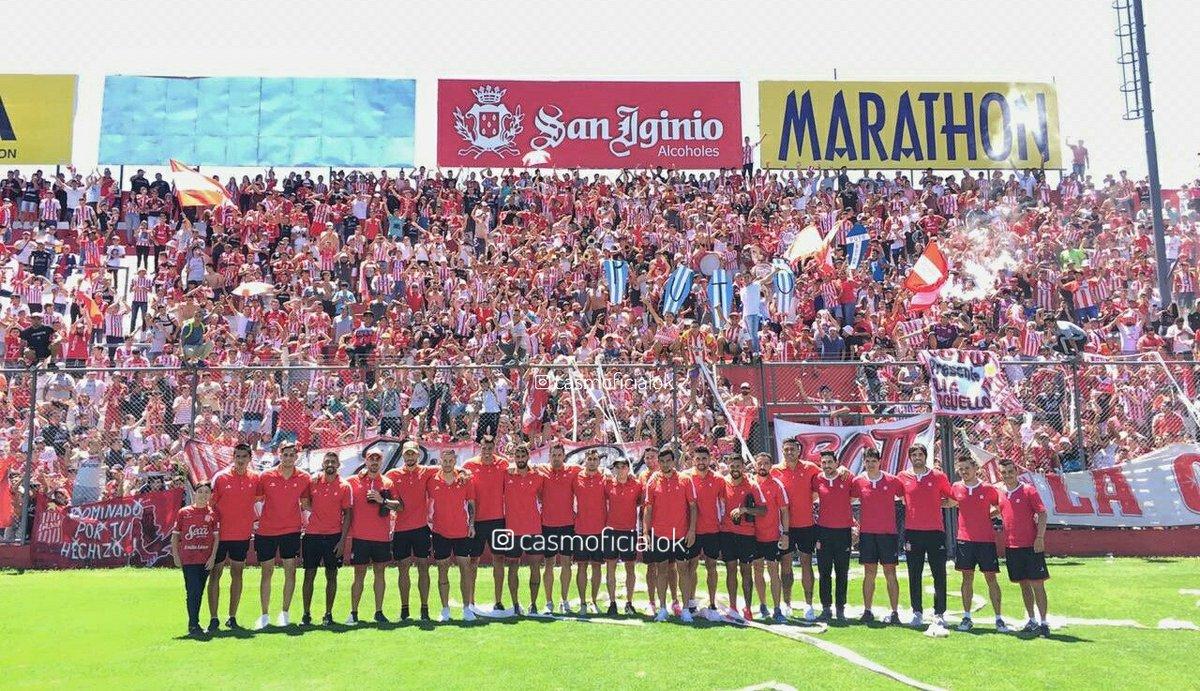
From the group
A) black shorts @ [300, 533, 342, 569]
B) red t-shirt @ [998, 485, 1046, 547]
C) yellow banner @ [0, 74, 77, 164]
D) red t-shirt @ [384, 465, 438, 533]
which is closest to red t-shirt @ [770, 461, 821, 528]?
red t-shirt @ [998, 485, 1046, 547]

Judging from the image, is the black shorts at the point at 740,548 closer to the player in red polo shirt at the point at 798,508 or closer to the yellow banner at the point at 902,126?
the player in red polo shirt at the point at 798,508

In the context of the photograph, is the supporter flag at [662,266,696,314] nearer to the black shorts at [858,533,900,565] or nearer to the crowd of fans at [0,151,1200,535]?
the crowd of fans at [0,151,1200,535]

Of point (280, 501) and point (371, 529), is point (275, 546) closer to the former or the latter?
point (280, 501)

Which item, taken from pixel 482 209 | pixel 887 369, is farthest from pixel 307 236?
pixel 887 369

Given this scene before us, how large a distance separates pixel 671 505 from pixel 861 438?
543cm

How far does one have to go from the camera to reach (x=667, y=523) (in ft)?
41.8

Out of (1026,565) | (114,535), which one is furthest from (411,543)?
(114,535)

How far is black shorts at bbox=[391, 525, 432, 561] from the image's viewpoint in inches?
496

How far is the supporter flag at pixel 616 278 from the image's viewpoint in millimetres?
25491

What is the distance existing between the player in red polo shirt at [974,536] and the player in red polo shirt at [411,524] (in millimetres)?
5849

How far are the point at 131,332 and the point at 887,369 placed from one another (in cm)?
1665

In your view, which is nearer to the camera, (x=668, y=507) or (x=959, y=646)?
(x=959, y=646)

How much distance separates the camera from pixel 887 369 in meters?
18.3

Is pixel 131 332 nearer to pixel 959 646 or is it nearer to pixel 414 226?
pixel 414 226
